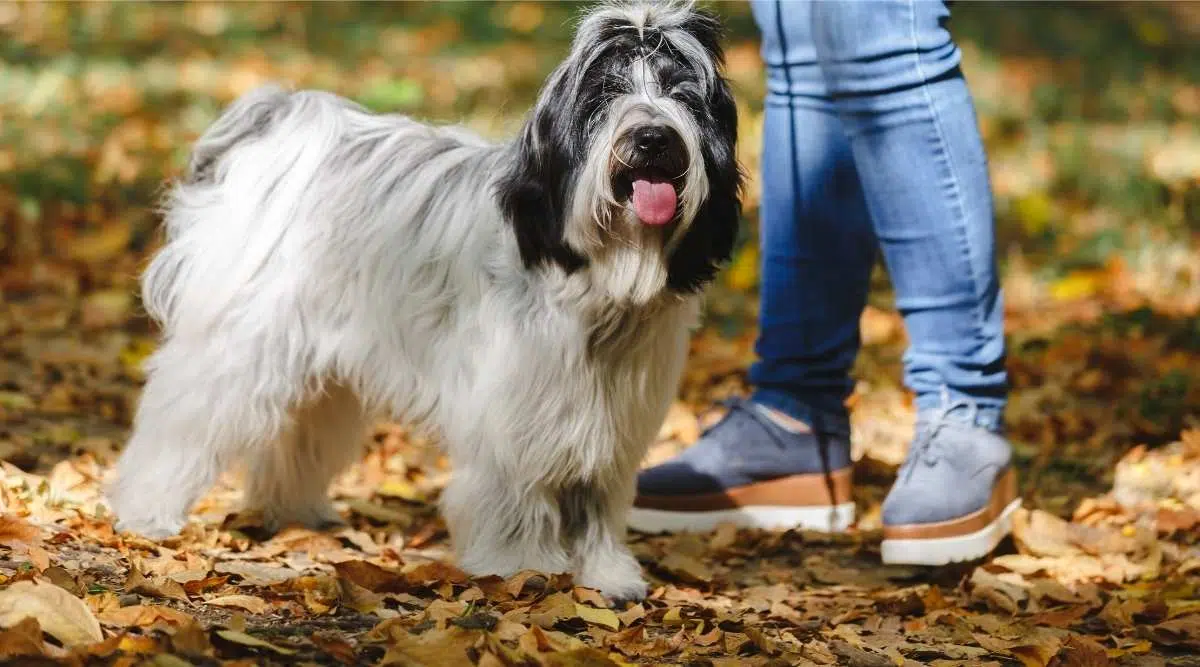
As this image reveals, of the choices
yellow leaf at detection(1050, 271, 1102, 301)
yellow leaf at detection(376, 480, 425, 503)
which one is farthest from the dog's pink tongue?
yellow leaf at detection(1050, 271, 1102, 301)

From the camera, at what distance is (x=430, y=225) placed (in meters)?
3.54

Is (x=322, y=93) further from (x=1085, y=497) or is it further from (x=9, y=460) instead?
(x=1085, y=497)

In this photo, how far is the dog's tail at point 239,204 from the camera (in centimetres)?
366

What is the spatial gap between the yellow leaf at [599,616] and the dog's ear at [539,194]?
73 centimetres

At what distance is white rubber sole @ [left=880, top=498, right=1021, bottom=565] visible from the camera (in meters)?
3.76

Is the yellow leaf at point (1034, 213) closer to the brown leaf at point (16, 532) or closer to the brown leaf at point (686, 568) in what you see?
the brown leaf at point (686, 568)

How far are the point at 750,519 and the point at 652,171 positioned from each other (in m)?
1.50

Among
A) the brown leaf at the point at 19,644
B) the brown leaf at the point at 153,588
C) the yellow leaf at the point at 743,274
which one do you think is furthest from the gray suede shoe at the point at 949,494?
the yellow leaf at the point at 743,274

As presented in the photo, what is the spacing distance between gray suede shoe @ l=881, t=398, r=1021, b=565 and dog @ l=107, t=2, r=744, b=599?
0.75 metres

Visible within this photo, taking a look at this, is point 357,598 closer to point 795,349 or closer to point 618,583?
point 618,583

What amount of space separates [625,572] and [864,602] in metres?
0.59

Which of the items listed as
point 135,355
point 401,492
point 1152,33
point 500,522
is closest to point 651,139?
point 500,522

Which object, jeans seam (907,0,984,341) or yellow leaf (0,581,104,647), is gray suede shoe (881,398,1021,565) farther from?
yellow leaf (0,581,104,647)

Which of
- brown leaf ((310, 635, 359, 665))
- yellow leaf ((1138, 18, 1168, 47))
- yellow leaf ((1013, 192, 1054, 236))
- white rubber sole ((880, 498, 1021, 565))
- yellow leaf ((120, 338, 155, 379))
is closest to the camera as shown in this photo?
brown leaf ((310, 635, 359, 665))
